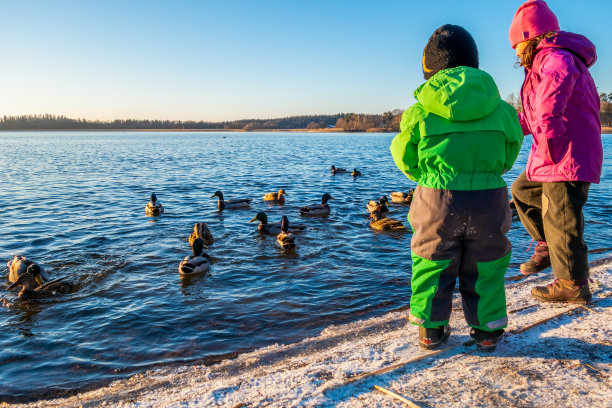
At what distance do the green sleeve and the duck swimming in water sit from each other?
259 inches

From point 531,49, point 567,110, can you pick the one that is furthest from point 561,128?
point 531,49

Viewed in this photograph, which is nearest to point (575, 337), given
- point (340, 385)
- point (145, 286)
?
point (340, 385)

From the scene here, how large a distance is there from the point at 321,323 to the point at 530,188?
3.13 metres

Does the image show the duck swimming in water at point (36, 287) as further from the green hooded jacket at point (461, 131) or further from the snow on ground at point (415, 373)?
the green hooded jacket at point (461, 131)

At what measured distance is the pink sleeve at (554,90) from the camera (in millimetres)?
3943

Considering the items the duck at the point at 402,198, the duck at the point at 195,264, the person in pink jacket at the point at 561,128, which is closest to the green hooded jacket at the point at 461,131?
→ the person in pink jacket at the point at 561,128

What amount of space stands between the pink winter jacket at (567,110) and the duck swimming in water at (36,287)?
24.6ft

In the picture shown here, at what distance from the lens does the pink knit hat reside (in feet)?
14.1

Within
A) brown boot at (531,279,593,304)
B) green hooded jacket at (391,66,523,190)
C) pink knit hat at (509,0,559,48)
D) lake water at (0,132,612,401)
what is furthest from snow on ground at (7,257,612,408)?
pink knit hat at (509,0,559,48)

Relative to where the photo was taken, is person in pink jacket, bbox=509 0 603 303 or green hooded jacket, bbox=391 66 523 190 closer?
green hooded jacket, bbox=391 66 523 190

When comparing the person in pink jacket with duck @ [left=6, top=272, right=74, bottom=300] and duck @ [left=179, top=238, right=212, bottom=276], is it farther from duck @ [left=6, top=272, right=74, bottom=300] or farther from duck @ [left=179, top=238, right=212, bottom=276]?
duck @ [left=6, top=272, right=74, bottom=300]

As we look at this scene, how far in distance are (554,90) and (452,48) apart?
Result: 1145 mm

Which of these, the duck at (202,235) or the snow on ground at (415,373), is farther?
the duck at (202,235)

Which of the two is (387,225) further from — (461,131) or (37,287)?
(461,131)
